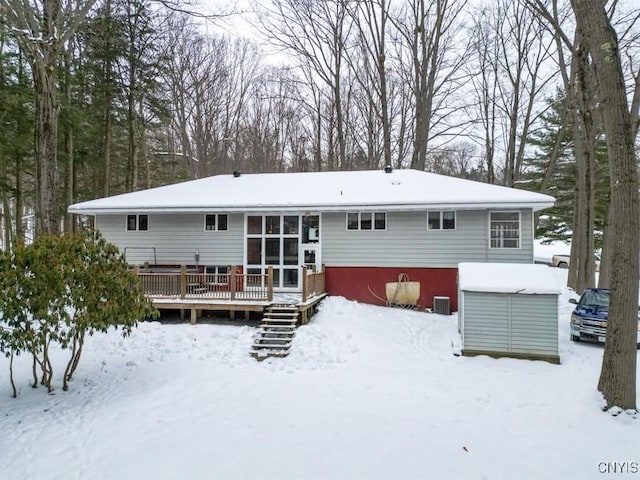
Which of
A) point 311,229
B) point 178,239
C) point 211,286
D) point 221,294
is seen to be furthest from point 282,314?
point 178,239

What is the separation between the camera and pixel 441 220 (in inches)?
457

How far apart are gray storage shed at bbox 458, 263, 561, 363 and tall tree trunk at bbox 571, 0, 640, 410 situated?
2.50 meters

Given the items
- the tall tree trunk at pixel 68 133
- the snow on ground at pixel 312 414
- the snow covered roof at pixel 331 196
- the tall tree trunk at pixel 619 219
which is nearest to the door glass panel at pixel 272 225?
the snow covered roof at pixel 331 196

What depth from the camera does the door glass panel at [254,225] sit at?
1218cm

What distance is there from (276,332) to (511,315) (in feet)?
17.6

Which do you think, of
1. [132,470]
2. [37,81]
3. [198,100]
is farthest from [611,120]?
[198,100]

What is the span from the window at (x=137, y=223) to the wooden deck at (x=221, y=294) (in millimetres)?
2544

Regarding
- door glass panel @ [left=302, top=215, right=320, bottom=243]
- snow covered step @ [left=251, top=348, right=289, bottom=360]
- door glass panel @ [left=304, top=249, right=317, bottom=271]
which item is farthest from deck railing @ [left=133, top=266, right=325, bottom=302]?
snow covered step @ [left=251, top=348, right=289, bottom=360]

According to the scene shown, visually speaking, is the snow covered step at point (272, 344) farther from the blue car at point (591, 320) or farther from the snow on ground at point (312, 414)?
the blue car at point (591, 320)

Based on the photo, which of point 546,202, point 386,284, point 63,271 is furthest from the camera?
point 386,284

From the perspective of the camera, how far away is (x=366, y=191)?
12477 mm

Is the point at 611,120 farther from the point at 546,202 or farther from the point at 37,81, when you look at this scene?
the point at 37,81

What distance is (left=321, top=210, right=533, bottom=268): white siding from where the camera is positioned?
11280 millimetres

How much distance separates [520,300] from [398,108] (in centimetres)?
1842
